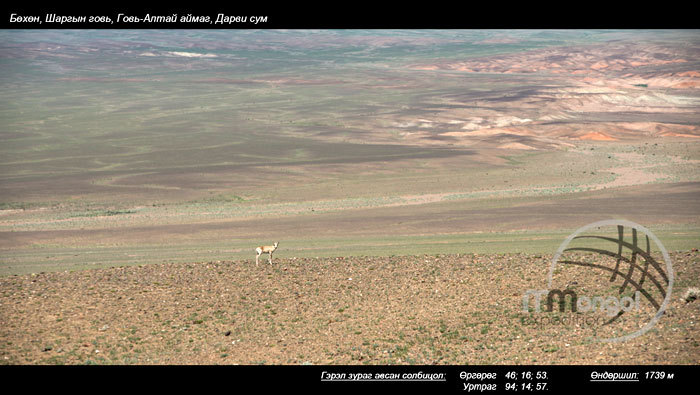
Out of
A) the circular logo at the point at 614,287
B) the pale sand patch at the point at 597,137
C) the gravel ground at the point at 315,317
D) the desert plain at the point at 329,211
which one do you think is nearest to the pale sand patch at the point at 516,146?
the desert plain at the point at 329,211

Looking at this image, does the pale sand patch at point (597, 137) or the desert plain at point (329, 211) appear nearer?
the desert plain at point (329, 211)

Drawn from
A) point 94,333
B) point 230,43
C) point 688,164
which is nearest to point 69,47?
point 230,43

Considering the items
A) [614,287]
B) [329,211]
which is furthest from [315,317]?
[329,211]

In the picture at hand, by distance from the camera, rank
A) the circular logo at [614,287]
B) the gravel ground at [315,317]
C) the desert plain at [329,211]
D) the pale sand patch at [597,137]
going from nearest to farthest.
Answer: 1. the gravel ground at [315,317]
2. the circular logo at [614,287]
3. the desert plain at [329,211]
4. the pale sand patch at [597,137]

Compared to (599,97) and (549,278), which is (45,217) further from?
(599,97)

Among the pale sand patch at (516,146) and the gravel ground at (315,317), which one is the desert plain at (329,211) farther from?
the pale sand patch at (516,146)

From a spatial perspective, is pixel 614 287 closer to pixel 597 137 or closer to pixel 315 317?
pixel 315 317
